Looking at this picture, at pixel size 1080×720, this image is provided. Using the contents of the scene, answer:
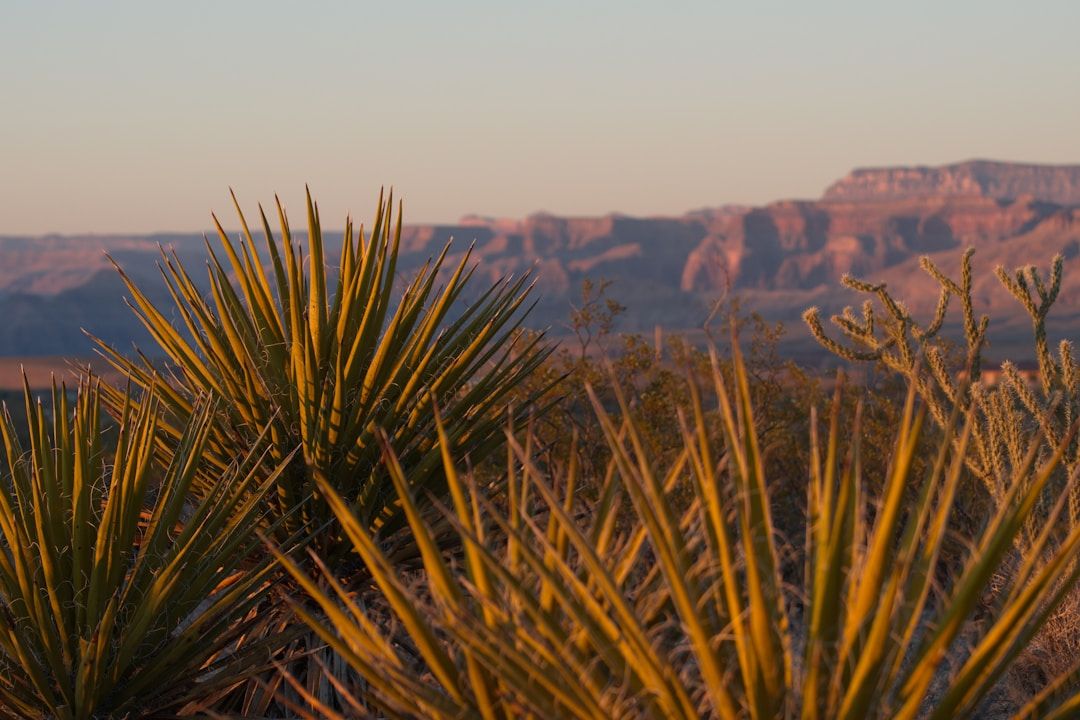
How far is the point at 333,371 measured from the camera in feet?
16.7

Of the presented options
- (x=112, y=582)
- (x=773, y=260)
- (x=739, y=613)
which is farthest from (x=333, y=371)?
(x=773, y=260)

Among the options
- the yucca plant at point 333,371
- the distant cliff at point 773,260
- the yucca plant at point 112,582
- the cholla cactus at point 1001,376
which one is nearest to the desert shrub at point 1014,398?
the cholla cactus at point 1001,376

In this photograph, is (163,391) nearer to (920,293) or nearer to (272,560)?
(272,560)

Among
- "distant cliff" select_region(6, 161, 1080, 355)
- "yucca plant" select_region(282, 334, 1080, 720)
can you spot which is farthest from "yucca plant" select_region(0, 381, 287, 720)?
"distant cliff" select_region(6, 161, 1080, 355)

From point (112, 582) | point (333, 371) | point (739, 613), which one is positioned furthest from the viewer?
point (333, 371)

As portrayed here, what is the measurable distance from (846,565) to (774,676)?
46 centimetres

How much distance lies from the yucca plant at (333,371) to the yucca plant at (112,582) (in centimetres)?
47

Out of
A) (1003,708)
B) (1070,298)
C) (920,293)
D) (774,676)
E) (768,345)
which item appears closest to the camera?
(774,676)

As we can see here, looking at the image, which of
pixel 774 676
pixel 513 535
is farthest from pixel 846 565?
pixel 513 535

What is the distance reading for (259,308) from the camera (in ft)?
17.1

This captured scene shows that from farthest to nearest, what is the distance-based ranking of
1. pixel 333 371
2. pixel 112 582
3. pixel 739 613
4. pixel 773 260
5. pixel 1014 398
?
1. pixel 773 260
2. pixel 1014 398
3. pixel 333 371
4. pixel 112 582
5. pixel 739 613

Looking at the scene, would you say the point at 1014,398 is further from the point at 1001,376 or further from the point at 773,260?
the point at 773,260

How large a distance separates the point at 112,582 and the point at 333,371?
1.33 meters

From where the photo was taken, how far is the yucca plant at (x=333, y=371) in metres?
4.96
